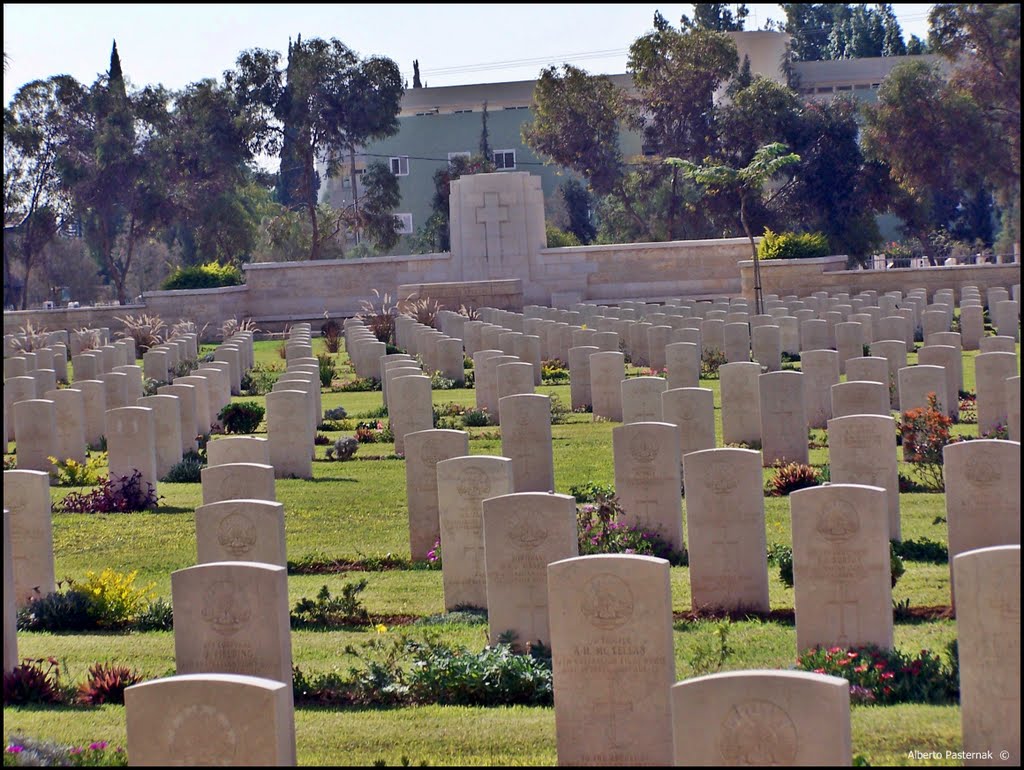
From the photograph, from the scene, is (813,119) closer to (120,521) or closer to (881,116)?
(881,116)

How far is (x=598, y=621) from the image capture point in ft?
21.8

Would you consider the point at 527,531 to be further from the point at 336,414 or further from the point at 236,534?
the point at 336,414

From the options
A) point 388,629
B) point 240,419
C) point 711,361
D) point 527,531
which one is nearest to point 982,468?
point 527,531

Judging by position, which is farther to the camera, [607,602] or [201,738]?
[607,602]

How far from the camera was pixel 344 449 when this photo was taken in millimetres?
17094

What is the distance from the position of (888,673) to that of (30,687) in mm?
4829

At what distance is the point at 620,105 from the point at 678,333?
32013 millimetres

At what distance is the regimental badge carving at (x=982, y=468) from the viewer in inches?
378

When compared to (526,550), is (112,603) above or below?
below

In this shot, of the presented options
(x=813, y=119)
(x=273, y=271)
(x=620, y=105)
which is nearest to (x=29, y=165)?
(x=273, y=271)

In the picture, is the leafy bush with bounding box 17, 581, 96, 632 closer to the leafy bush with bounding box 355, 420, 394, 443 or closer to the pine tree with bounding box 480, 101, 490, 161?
the leafy bush with bounding box 355, 420, 394, 443

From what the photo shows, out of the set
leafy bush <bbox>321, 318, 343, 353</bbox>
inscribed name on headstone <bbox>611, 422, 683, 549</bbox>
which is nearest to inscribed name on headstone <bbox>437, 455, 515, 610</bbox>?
inscribed name on headstone <bbox>611, 422, 683, 549</bbox>

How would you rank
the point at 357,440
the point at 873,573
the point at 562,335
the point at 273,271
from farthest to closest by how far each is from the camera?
the point at 273,271, the point at 562,335, the point at 357,440, the point at 873,573

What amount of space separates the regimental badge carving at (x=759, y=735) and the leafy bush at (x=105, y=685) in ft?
13.8
